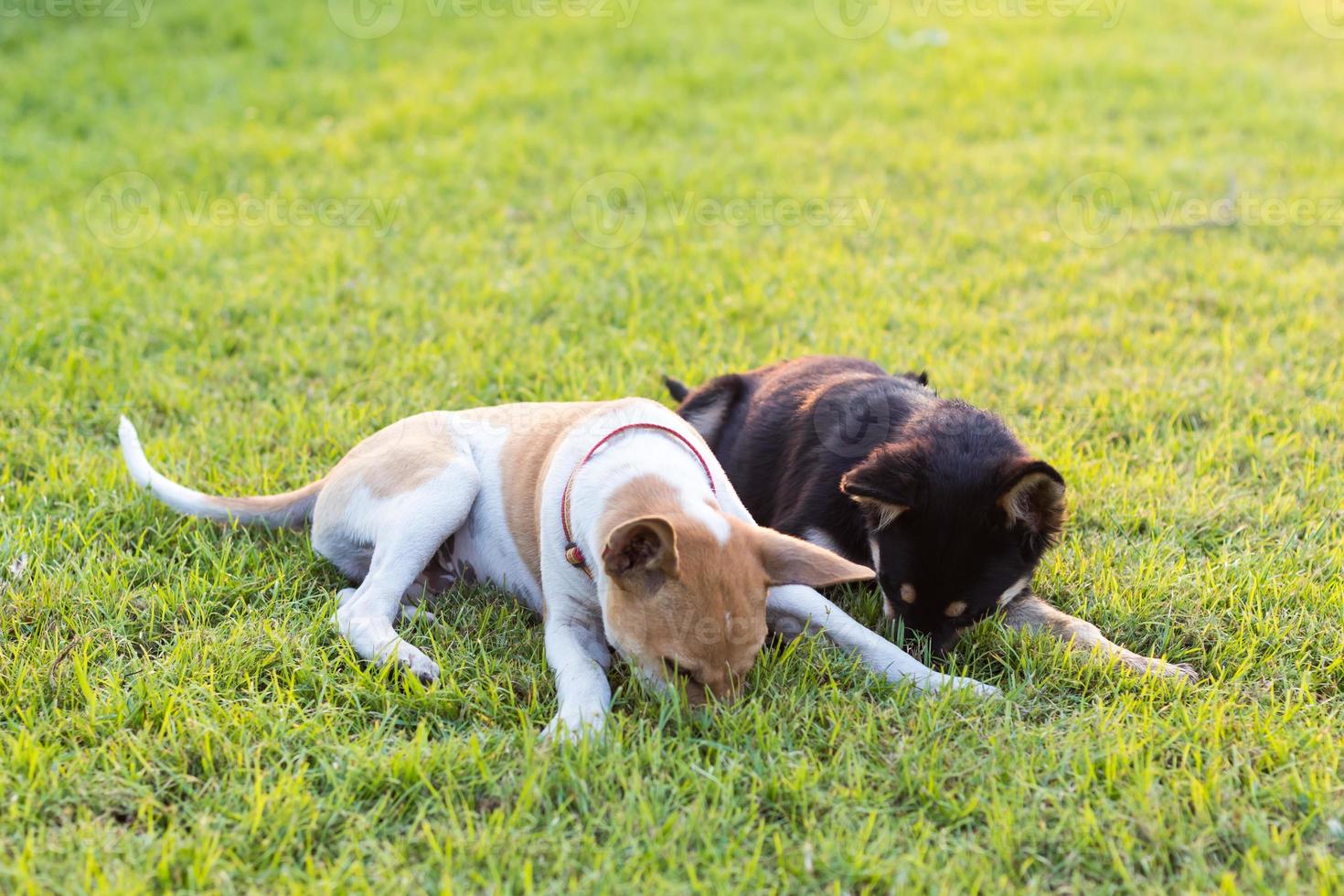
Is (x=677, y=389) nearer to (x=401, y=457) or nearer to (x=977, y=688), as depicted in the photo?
(x=401, y=457)

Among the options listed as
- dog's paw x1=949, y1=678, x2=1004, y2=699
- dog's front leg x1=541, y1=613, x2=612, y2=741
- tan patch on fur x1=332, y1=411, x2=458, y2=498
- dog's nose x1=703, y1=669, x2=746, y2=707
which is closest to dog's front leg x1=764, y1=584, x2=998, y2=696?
dog's paw x1=949, y1=678, x2=1004, y2=699

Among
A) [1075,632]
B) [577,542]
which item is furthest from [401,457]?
[1075,632]

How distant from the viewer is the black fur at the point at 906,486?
12.2ft

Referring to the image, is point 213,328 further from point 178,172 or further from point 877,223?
point 877,223

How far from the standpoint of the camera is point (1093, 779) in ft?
10.1

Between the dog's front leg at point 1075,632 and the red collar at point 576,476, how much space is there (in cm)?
112

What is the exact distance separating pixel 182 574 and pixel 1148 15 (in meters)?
11.9

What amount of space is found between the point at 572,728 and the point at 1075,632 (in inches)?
67.3

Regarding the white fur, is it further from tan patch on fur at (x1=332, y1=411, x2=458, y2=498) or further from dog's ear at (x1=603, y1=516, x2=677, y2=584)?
tan patch on fur at (x1=332, y1=411, x2=458, y2=498)

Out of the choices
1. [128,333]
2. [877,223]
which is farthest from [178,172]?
[877,223]

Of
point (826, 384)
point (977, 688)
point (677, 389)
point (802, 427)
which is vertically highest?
point (826, 384)

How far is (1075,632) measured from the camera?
377 cm

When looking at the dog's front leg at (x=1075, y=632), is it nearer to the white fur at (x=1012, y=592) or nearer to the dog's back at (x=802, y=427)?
the white fur at (x=1012, y=592)

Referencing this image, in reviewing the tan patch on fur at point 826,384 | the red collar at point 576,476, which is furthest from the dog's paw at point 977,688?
the tan patch on fur at point 826,384
